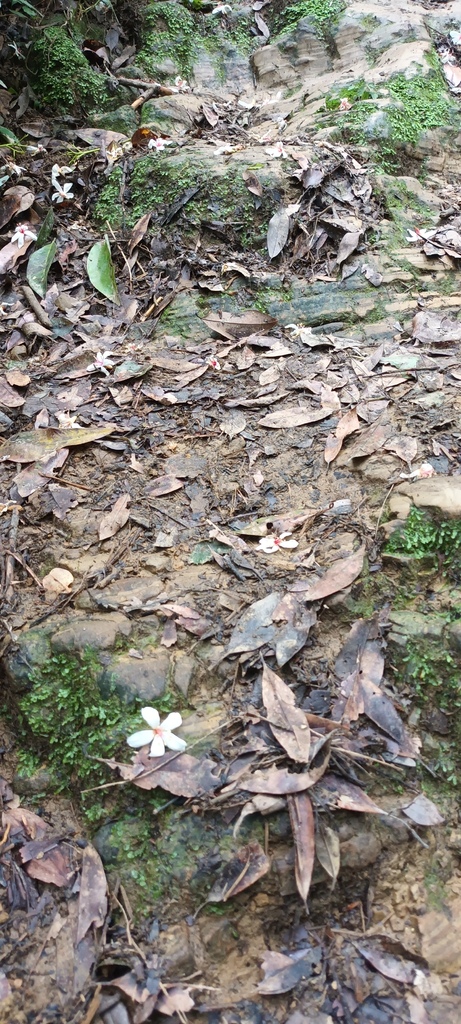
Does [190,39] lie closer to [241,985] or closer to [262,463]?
[262,463]

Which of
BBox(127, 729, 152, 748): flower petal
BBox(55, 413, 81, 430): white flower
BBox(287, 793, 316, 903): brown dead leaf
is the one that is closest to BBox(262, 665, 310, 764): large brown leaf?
BBox(287, 793, 316, 903): brown dead leaf

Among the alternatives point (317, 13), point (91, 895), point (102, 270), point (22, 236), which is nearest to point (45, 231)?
point (22, 236)

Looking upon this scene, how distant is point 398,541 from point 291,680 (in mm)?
653

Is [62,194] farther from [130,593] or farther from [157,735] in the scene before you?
[157,735]

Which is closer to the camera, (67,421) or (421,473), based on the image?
(421,473)

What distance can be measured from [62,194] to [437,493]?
320 centimetres

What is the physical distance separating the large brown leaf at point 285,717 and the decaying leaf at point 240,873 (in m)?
0.28

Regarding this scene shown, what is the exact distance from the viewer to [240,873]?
6.24 feet

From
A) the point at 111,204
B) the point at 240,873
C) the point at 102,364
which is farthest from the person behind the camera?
the point at 111,204

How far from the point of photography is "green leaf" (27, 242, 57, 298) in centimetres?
393

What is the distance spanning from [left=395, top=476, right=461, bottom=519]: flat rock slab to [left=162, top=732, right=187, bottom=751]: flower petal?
46.8 inches

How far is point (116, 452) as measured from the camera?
9.97ft

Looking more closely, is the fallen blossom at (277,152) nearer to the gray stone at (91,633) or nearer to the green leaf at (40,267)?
the green leaf at (40,267)

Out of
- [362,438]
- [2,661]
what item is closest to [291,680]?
[2,661]
